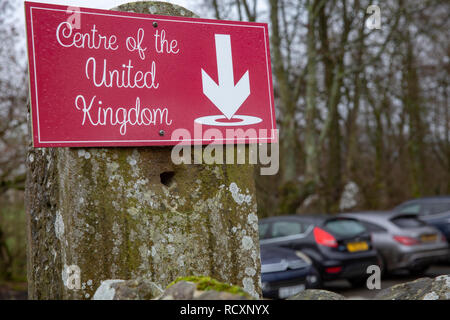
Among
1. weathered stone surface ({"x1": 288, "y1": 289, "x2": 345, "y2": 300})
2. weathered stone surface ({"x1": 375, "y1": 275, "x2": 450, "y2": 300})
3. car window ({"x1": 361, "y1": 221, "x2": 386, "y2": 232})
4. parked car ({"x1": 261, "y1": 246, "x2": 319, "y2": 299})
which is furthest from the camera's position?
car window ({"x1": 361, "y1": 221, "x2": 386, "y2": 232})

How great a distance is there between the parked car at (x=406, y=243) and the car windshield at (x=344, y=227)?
0.44 metres

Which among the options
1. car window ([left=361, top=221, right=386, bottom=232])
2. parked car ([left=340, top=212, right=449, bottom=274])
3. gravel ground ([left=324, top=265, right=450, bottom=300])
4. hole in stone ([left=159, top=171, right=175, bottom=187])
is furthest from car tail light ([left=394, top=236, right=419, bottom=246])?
hole in stone ([left=159, top=171, right=175, bottom=187])

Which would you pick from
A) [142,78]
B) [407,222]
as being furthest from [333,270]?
[142,78]

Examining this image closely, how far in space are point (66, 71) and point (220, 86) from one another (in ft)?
2.97

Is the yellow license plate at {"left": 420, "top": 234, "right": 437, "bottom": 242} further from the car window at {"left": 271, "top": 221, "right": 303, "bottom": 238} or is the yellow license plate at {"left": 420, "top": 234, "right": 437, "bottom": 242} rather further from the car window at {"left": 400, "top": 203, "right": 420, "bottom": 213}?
the car window at {"left": 271, "top": 221, "right": 303, "bottom": 238}

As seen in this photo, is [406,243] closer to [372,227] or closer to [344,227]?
[372,227]

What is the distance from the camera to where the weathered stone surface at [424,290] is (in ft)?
8.42

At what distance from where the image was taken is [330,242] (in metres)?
8.77

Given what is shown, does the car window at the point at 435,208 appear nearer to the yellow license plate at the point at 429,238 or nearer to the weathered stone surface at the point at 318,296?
the yellow license plate at the point at 429,238

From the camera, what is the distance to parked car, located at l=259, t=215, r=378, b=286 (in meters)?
8.67

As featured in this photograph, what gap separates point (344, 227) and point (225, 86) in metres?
6.60

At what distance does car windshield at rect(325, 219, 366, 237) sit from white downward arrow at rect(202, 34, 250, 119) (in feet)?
20.5

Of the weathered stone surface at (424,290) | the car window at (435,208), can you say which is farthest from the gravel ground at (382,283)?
the weathered stone surface at (424,290)
